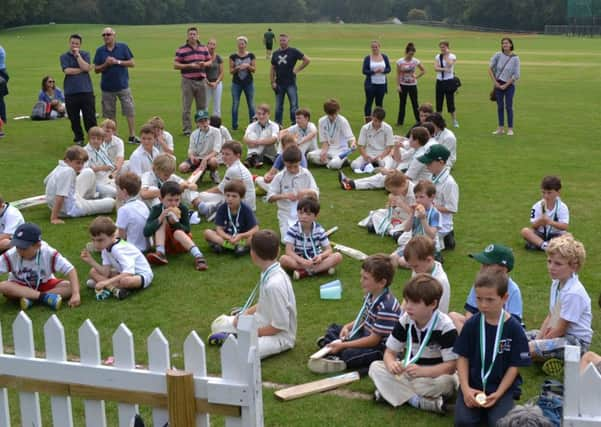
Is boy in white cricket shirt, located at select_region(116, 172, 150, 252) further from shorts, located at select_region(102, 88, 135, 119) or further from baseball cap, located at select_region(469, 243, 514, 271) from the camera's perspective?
shorts, located at select_region(102, 88, 135, 119)

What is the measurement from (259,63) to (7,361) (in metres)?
42.0

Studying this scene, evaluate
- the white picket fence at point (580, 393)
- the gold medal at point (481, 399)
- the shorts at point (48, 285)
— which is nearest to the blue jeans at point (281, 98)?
the shorts at point (48, 285)

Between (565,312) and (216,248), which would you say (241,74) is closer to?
(216,248)

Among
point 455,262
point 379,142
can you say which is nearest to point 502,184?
point 379,142

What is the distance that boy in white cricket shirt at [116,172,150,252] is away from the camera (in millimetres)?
9961

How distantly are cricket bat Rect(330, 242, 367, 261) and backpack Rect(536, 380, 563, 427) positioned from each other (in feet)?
13.5

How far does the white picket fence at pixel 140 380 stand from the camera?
13.4 feet

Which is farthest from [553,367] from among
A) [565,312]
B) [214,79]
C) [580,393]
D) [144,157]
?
[214,79]

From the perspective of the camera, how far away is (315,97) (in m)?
28.0

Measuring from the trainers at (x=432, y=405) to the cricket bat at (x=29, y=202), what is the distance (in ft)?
28.3

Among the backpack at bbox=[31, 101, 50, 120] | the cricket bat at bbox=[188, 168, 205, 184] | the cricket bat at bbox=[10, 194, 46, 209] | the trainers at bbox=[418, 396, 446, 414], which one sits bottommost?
the trainers at bbox=[418, 396, 446, 414]

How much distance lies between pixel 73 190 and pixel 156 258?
2.85 meters

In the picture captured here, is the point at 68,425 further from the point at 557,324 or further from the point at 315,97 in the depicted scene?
the point at 315,97

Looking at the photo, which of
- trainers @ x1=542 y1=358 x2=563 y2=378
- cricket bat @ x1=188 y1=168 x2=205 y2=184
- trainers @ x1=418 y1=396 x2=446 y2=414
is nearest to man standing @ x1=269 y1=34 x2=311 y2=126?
cricket bat @ x1=188 y1=168 x2=205 y2=184
